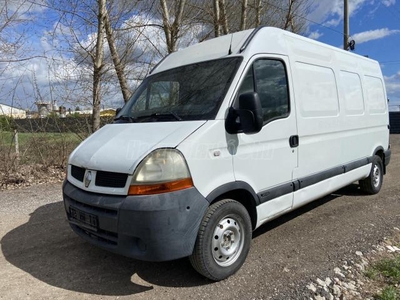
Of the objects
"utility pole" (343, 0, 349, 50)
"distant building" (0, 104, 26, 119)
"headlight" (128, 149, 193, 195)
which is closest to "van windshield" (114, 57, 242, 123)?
"headlight" (128, 149, 193, 195)

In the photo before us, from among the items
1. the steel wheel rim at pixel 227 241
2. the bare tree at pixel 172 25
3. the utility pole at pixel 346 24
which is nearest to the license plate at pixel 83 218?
the steel wheel rim at pixel 227 241

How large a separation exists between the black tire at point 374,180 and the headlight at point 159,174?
465cm

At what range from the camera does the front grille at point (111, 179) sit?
272 centimetres

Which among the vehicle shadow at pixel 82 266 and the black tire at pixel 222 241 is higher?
the black tire at pixel 222 241

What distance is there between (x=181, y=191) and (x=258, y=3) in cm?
1376

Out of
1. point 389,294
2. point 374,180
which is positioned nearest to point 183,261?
point 389,294

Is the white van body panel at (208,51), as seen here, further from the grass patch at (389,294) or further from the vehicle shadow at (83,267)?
the grass patch at (389,294)

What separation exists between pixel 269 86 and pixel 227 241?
1801 mm

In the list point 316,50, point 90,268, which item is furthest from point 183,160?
point 316,50

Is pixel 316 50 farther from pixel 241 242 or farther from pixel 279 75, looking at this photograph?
pixel 241 242

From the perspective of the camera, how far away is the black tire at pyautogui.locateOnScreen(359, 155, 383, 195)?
5891 millimetres

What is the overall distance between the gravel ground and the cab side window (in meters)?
1.62

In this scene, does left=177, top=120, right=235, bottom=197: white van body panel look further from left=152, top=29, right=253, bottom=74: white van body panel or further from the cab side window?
left=152, top=29, right=253, bottom=74: white van body panel

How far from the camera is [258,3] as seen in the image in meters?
14.1
